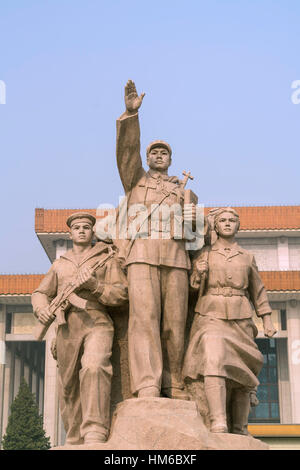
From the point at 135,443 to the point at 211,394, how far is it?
0.85 meters

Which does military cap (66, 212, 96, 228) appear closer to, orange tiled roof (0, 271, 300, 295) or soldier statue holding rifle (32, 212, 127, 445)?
soldier statue holding rifle (32, 212, 127, 445)

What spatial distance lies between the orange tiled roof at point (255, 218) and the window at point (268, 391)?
6.46 metres

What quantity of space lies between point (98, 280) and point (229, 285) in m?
1.26

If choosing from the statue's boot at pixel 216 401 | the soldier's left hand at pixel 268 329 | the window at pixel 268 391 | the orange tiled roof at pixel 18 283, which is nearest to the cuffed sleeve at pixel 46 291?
the statue's boot at pixel 216 401

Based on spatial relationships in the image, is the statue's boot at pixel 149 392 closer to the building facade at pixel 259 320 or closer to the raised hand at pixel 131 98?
the raised hand at pixel 131 98

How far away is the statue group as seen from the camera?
6078 millimetres

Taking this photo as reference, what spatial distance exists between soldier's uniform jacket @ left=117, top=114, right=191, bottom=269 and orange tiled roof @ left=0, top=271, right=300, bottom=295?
24.2 m

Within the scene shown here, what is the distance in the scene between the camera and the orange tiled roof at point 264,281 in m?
30.9

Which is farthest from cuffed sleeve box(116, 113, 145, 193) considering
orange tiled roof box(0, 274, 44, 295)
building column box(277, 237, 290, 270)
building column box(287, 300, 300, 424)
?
building column box(277, 237, 290, 270)

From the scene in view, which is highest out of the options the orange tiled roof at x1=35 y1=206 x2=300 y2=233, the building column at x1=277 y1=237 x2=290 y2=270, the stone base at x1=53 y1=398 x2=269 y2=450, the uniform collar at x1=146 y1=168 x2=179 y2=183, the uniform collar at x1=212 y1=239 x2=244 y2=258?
the orange tiled roof at x1=35 y1=206 x2=300 y2=233

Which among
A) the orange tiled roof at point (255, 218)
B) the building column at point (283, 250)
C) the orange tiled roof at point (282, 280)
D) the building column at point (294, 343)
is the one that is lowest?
the building column at point (294, 343)

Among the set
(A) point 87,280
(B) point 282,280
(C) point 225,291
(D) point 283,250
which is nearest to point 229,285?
(C) point 225,291
